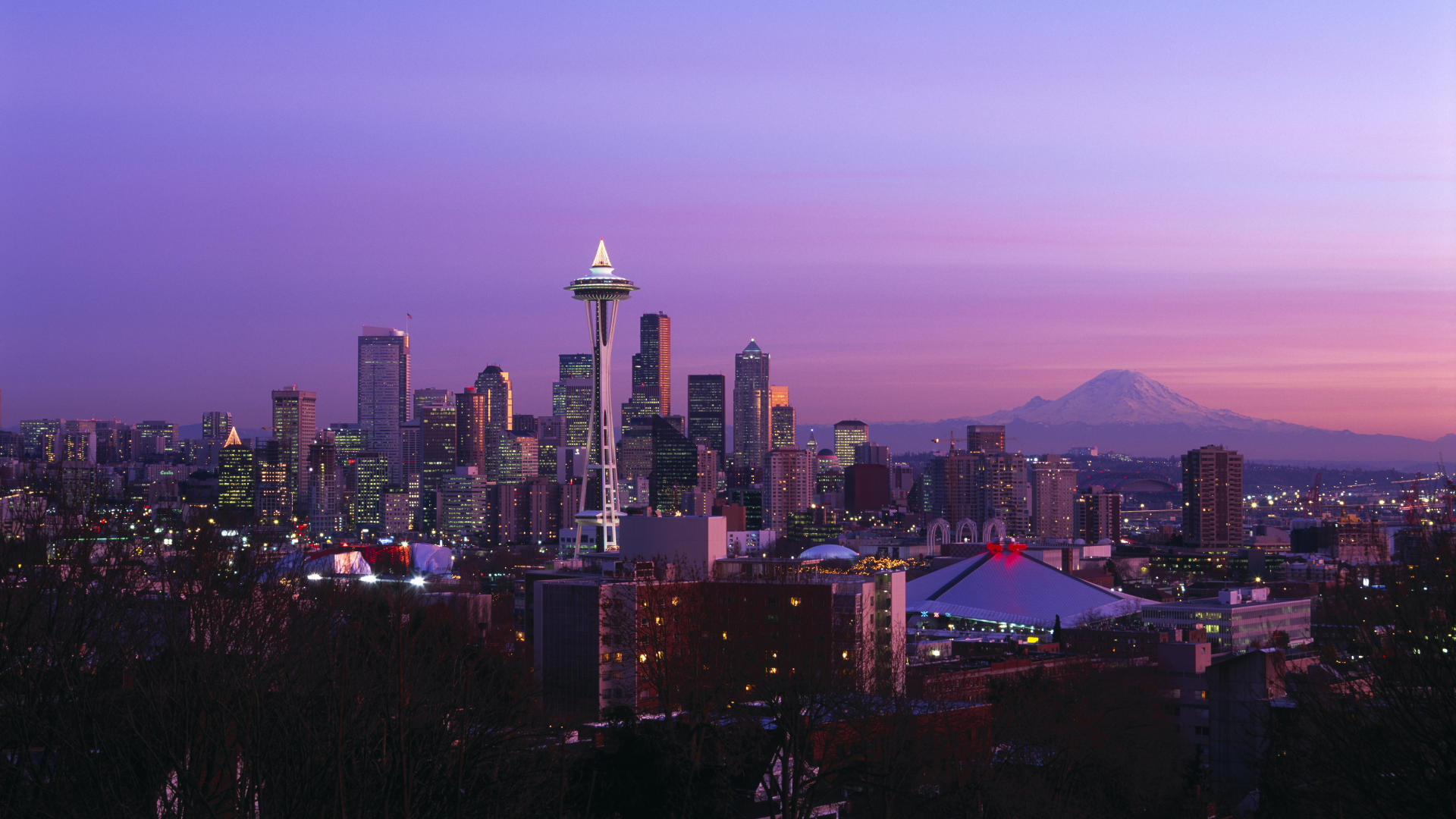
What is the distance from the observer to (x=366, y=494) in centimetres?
19500

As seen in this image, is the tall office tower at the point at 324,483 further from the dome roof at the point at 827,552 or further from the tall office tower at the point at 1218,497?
the tall office tower at the point at 1218,497

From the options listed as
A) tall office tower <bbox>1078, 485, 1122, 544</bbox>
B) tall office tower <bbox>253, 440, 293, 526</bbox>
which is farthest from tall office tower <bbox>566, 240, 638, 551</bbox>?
tall office tower <bbox>1078, 485, 1122, 544</bbox>

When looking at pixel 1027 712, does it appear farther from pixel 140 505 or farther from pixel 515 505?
pixel 515 505

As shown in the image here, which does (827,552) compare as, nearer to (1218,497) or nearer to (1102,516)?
(1218,497)

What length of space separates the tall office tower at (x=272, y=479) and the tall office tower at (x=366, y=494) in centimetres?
969

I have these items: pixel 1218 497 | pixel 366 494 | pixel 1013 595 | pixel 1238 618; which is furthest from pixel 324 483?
pixel 1238 618

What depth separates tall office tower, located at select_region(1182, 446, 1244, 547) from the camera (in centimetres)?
17112

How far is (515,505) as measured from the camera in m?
186

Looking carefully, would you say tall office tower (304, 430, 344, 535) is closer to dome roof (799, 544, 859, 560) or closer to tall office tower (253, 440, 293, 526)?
tall office tower (253, 440, 293, 526)

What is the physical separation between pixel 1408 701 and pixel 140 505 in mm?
24405

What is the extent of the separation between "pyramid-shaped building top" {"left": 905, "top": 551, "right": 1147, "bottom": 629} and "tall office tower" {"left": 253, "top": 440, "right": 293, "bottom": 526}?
102 m

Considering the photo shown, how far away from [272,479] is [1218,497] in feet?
363

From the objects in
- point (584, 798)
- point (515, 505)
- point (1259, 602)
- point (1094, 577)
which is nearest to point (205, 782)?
point (584, 798)

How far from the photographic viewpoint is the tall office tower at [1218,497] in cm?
17112
